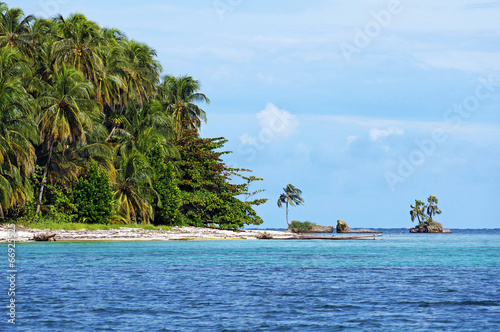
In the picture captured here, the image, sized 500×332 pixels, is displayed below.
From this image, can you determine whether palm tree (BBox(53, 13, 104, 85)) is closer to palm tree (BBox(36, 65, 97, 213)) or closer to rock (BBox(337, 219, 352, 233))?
palm tree (BBox(36, 65, 97, 213))

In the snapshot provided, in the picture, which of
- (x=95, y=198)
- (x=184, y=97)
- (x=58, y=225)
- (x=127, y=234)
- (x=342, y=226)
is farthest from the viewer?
(x=342, y=226)

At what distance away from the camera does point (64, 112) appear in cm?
4319

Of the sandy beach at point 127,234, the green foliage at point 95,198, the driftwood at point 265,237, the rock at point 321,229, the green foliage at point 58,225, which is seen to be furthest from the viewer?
the rock at point 321,229

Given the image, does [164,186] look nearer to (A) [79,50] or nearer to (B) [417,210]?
(A) [79,50]

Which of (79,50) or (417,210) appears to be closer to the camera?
(79,50)

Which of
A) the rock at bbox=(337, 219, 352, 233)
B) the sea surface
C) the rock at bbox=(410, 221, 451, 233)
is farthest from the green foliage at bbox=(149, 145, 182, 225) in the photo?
the rock at bbox=(410, 221, 451, 233)

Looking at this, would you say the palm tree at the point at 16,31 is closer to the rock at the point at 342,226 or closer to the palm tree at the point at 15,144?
the palm tree at the point at 15,144

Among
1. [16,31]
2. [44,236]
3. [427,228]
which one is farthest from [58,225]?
[427,228]

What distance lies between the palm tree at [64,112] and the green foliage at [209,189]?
15.5 metres

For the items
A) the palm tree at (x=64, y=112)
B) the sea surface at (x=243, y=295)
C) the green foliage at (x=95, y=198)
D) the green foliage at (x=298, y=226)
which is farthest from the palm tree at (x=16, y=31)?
the green foliage at (x=298, y=226)

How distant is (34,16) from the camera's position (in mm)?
55969

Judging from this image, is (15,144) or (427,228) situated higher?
(15,144)

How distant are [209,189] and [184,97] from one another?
46.5 ft

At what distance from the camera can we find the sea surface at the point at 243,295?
13312mm
